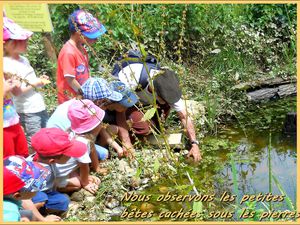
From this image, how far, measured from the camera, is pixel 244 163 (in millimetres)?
4289

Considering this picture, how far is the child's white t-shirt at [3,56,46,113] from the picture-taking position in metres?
3.82

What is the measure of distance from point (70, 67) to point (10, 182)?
1564 mm

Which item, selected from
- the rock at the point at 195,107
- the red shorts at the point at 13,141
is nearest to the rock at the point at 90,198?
the red shorts at the point at 13,141

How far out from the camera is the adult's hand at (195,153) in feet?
14.1

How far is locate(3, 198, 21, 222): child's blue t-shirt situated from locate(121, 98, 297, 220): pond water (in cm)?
102

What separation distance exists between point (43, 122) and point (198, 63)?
2.71 metres

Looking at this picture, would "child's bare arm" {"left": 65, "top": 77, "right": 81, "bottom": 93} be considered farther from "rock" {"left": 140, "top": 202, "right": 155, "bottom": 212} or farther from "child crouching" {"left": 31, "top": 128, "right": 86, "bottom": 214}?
"rock" {"left": 140, "top": 202, "right": 155, "bottom": 212}

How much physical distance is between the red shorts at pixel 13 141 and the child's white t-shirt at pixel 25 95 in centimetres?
38

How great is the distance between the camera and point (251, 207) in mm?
2758

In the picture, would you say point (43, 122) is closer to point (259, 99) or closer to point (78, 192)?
point (78, 192)

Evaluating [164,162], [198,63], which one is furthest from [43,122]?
[198,63]

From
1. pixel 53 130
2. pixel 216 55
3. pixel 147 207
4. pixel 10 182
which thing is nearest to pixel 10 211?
pixel 10 182

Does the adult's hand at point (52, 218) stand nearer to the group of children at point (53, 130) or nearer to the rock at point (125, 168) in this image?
the group of children at point (53, 130)

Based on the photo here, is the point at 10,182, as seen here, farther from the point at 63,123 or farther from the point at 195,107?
the point at 195,107
